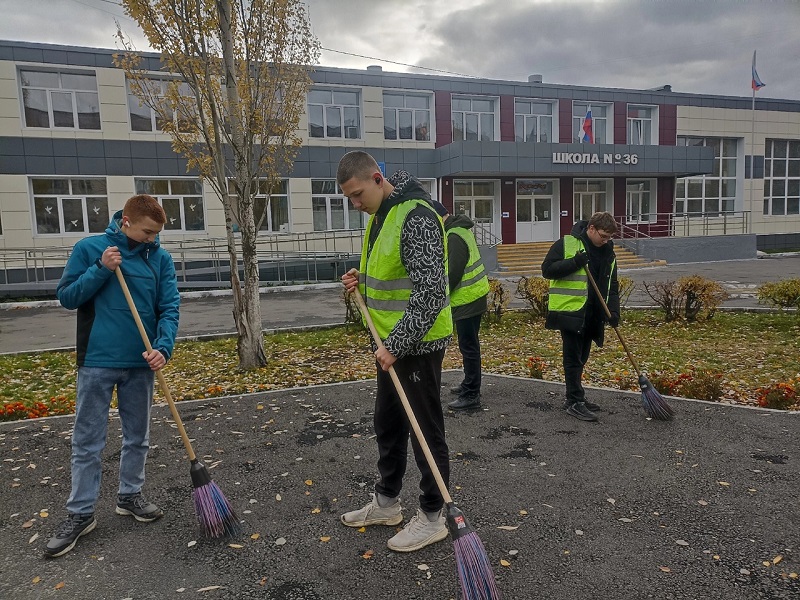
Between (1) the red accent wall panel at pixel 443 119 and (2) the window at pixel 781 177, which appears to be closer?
(1) the red accent wall panel at pixel 443 119

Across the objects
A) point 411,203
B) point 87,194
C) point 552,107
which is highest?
point 552,107

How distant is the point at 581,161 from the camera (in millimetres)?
25641

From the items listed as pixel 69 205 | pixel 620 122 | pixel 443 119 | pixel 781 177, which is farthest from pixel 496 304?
pixel 781 177

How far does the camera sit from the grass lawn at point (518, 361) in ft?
21.5

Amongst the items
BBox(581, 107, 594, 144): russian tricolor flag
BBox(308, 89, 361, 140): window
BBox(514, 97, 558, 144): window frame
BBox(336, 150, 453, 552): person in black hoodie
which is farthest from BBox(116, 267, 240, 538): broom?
BBox(581, 107, 594, 144): russian tricolor flag

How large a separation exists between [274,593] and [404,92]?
24049 mm

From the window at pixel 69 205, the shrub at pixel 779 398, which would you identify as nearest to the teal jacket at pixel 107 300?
the shrub at pixel 779 398

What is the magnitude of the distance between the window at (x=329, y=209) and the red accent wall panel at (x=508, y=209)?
696cm

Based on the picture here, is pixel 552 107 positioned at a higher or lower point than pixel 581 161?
higher

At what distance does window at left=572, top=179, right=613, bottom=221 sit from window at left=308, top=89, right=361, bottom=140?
1114 cm

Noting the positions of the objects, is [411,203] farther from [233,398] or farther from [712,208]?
[712,208]

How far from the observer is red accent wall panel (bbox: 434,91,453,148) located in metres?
25.2

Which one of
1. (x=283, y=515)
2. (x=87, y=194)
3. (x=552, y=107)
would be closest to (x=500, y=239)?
(x=552, y=107)

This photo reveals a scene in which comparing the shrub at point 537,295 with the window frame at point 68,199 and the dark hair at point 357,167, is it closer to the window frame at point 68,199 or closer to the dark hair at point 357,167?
the dark hair at point 357,167
